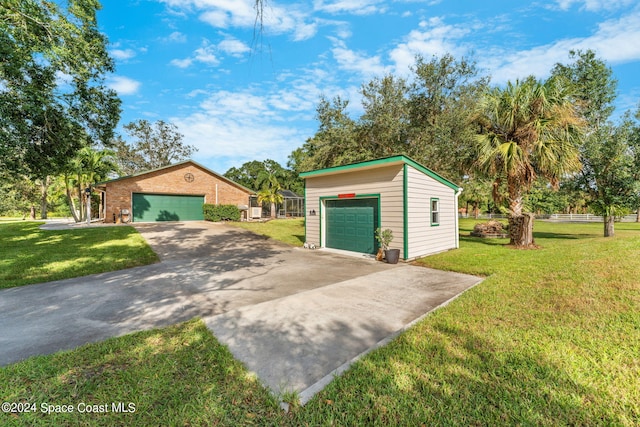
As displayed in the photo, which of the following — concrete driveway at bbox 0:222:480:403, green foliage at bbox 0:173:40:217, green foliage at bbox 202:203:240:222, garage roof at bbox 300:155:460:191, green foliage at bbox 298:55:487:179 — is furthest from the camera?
green foliage at bbox 0:173:40:217

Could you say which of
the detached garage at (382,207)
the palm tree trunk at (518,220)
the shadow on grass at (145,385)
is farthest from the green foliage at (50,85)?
the palm tree trunk at (518,220)

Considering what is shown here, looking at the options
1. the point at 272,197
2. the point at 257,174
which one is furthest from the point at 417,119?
the point at 257,174

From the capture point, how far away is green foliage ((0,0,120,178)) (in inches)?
278

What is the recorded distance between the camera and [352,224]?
1034 centimetres

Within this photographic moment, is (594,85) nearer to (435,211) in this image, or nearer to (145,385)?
(435,211)

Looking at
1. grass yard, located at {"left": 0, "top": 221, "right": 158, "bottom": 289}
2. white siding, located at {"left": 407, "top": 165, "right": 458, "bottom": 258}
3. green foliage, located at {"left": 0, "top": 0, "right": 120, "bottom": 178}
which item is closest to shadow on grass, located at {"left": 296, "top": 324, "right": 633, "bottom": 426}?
white siding, located at {"left": 407, "top": 165, "right": 458, "bottom": 258}

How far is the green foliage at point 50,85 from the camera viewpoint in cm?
706

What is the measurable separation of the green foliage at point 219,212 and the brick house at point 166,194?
119 cm

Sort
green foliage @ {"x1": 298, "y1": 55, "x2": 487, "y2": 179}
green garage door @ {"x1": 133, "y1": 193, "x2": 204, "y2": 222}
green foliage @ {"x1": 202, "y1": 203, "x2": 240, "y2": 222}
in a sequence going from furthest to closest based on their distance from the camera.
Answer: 1. green foliage @ {"x1": 202, "y1": 203, "x2": 240, "y2": 222}
2. green garage door @ {"x1": 133, "y1": 193, "x2": 204, "y2": 222}
3. green foliage @ {"x1": 298, "y1": 55, "x2": 487, "y2": 179}

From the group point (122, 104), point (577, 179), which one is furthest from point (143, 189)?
point (577, 179)

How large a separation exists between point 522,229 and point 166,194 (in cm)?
2379

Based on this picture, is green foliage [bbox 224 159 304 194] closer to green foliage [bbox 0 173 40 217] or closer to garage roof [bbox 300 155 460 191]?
green foliage [bbox 0 173 40 217]

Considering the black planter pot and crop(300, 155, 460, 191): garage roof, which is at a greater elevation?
crop(300, 155, 460, 191): garage roof

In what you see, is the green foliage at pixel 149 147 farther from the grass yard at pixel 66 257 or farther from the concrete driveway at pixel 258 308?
the concrete driveway at pixel 258 308
